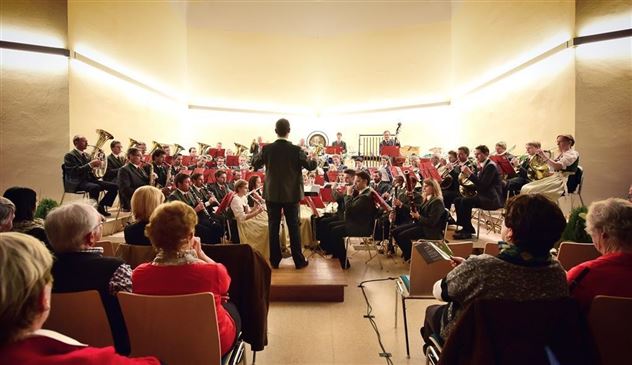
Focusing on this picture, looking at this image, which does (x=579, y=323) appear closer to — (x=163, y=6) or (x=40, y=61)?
(x=40, y=61)

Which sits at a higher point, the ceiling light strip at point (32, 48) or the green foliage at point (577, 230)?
the ceiling light strip at point (32, 48)

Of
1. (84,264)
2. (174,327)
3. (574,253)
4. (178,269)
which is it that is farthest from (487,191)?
(84,264)

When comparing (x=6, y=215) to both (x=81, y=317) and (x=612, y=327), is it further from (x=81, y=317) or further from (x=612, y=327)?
(x=612, y=327)

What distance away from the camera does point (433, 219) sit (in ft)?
16.1

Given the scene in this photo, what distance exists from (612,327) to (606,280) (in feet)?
0.71

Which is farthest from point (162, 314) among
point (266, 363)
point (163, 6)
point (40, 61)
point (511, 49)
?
point (163, 6)

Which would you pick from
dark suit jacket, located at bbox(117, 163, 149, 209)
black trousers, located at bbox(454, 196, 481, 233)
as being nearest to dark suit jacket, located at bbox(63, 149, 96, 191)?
dark suit jacket, located at bbox(117, 163, 149, 209)

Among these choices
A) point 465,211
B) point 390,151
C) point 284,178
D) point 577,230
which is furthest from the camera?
point 390,151

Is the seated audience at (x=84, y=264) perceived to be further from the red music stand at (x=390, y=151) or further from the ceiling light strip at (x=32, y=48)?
the ceiling light strip at (x=32, y=48)

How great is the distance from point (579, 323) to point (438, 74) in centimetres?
1317

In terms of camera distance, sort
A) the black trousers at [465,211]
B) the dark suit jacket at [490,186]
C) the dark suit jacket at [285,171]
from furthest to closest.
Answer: the black trousers at [465,211] → the dark suit jacket at [490,186] → the dark suit jacket at [285,171]

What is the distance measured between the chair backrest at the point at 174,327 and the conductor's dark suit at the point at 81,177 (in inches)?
223

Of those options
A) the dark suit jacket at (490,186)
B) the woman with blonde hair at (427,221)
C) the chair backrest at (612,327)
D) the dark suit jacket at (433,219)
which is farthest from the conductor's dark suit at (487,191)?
the chair backrest at (612,327)

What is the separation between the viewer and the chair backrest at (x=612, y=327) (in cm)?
152
